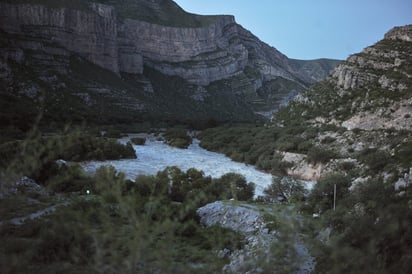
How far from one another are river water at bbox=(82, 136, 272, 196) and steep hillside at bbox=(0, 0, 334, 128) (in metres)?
12.4

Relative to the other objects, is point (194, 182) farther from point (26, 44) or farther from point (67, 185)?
Answer: point (26, 44)

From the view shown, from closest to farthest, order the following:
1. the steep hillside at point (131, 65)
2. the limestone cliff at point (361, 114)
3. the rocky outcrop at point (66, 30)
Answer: the limestone cliff at point (361, 114) → the steep hillside at point (131, 65) → the rocky outcrop at point (66, 30)

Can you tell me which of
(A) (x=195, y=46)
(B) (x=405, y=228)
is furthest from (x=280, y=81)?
(B) (x=405, y=228)

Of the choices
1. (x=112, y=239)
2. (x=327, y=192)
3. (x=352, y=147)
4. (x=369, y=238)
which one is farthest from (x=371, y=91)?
(x=112, y=239)

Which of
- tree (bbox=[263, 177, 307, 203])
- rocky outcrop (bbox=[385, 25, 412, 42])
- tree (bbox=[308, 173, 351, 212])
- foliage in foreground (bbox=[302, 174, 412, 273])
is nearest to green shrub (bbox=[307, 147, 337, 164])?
tree (bbox=[263, 177, 307, 203])

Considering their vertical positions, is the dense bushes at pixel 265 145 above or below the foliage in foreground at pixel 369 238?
below

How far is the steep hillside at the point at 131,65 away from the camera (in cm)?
5736

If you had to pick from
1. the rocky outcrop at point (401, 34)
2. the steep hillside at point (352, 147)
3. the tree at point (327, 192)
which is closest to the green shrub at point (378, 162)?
the steep hillside at point (352, 147)

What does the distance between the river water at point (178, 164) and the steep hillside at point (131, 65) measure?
1240cm

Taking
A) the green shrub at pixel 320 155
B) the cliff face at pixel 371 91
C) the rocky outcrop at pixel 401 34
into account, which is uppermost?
the rocky outcrop at pixel 401 34

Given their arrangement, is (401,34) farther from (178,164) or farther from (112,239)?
(112,239)

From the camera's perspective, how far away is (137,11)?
10531cm

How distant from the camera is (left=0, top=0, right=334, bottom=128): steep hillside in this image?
5736 cm

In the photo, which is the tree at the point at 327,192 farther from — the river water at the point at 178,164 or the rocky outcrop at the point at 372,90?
the rocky outcrop at the point at 372,90
